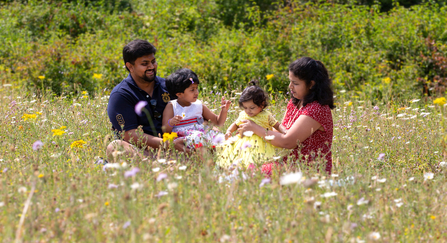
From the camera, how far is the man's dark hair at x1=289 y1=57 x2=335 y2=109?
3.36 m

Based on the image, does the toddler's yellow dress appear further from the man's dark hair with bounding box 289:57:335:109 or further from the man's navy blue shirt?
the man's navy blue shirt

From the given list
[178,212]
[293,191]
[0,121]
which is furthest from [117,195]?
[0,121]

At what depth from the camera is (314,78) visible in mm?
3391

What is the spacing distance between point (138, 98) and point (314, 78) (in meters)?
1.61

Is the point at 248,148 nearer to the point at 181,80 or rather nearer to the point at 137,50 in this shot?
the point at 181,80

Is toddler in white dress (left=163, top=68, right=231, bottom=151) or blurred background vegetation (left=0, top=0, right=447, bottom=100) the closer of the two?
toddler in white dress (left=163, top=68, right=231, bottom=151)

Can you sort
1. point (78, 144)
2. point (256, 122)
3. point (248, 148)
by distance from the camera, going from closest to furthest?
point (248, 148), point (256, 122), point (78, 144)

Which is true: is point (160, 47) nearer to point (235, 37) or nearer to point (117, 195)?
point (235, 37)

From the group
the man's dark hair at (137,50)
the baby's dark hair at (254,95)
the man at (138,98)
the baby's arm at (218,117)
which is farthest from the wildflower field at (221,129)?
the man's dark hair at (137,50)

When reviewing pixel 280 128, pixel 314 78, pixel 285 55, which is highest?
pixel 314 78

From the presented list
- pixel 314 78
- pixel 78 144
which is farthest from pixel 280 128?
pixel 78 144

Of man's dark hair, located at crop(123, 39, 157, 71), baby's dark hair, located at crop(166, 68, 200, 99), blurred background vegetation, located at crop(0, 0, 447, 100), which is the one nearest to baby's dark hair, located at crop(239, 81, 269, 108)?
baby's dark hair, located at crop(166, 68, 200, 99)

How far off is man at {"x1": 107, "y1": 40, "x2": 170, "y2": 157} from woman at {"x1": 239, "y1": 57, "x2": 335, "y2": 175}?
959 millimetres

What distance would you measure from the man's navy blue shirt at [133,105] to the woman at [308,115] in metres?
0.96
